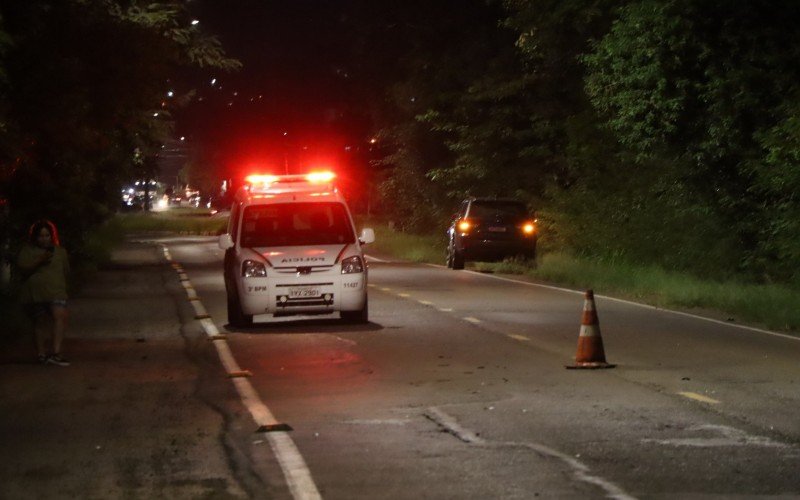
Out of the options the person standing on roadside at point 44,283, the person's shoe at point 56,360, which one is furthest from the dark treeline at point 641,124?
the person's shoe at point 56,360

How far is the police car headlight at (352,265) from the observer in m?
19.8

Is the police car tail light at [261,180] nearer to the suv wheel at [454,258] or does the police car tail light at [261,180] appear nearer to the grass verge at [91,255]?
the grass verge at [91,255]

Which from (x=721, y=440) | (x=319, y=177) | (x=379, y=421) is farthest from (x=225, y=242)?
(x=721, y=440)

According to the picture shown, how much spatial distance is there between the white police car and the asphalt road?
A: 0.40 meters

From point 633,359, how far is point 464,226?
19.4 m

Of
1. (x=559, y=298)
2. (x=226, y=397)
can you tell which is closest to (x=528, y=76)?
(x=559, y=298)

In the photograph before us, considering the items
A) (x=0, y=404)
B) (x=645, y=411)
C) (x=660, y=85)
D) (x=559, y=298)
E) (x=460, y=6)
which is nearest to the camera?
(x=645, y=411)

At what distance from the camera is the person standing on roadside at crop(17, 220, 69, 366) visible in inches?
617

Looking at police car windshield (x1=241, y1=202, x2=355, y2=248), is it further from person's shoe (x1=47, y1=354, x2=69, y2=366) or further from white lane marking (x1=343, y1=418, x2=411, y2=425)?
white lane marking (x1=343, y1=418, x2=411, y2=425)

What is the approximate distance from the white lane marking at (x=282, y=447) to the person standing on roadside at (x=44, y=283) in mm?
1817

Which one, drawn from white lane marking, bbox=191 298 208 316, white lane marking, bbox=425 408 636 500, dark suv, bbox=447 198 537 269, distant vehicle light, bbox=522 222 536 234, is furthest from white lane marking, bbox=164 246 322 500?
distant vehicle light, bbox=522 222 536 234

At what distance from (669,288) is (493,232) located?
9502 mm

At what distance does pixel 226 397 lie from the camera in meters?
12.8

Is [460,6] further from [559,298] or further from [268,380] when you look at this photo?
[268,380]
